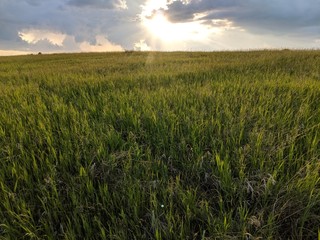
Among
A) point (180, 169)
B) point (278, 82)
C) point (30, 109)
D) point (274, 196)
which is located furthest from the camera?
point (278, 82)

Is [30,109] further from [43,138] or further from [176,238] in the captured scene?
[176,238]

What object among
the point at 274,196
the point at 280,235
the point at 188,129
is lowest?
the point at 280,235

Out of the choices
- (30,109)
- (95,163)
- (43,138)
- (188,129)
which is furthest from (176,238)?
(30,109)

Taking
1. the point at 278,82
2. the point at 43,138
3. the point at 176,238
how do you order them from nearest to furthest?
the point at 176,238 → the point at 43,138 → the point at 278,82

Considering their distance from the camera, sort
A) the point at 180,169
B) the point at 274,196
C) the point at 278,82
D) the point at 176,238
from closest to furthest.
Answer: the point at 176,238 → the point at 274,196 → the point at 180,169 → the point at 278,82

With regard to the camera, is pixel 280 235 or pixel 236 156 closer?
pixel 280 235

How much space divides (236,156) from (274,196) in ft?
1.66

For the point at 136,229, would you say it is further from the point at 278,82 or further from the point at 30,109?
the point at 278,82

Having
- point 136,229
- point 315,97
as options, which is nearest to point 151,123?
point 136,229

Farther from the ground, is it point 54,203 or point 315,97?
point 315,97

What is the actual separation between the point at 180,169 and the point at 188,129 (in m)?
0.61

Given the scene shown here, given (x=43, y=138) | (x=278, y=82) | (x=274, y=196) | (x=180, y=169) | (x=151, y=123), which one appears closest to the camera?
(x=274, y=196)

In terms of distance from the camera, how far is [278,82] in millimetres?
4715

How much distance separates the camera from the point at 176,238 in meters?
1.46
